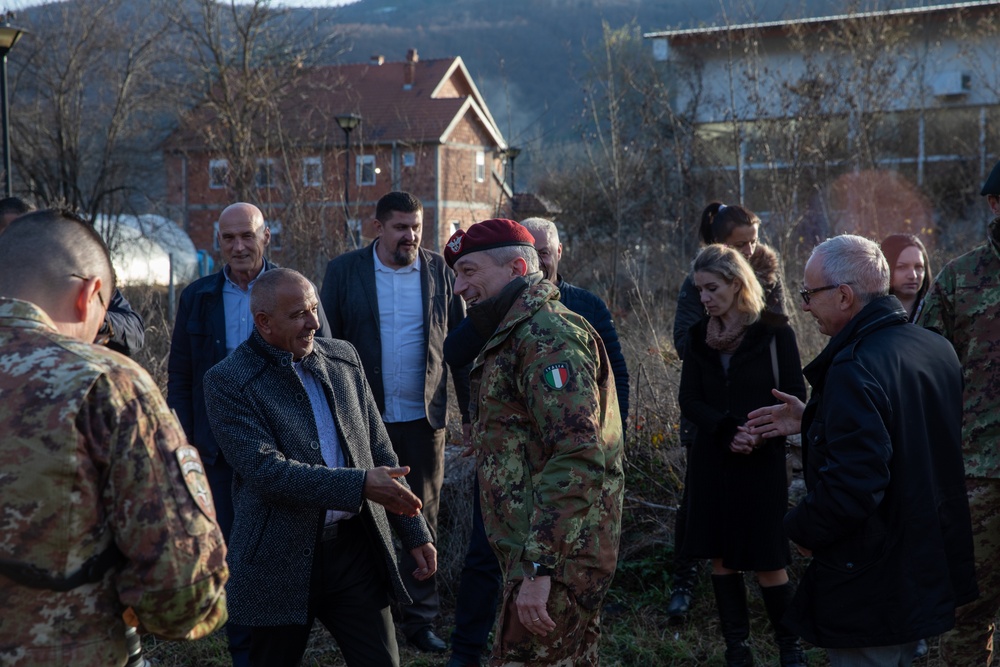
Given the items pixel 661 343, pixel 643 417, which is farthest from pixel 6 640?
pixel 661 343

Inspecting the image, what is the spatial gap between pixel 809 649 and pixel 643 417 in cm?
206

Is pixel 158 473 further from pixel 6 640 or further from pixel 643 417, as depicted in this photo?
pixel 643 417

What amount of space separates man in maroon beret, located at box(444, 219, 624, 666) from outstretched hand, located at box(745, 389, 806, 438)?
941 mm

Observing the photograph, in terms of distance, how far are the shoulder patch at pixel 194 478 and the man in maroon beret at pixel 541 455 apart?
1012 millimetres

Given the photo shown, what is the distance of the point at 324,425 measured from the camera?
133 inches

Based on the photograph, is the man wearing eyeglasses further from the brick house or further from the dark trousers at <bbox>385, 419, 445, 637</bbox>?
the brick house

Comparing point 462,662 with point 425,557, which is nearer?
point 425,557

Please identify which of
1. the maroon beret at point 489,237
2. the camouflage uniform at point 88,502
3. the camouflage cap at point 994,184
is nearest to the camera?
the camouflage uniform at point 88,502

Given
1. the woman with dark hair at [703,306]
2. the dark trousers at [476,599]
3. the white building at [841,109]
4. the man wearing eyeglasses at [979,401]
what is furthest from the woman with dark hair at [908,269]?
the white building at [841,109]

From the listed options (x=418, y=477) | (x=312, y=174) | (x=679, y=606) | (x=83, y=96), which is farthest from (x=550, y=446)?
(x=83, y=96)

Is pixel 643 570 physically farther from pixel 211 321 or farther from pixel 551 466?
pixel 551 466

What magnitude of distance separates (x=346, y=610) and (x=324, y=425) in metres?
0.67

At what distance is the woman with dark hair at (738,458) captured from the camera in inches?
166

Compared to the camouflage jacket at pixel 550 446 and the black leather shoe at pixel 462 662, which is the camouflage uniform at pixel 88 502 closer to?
the camouflage jacket at pixel 550 446
